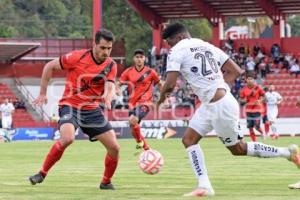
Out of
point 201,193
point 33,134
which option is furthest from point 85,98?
point 33,134

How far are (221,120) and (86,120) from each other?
226cm

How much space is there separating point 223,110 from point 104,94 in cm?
214

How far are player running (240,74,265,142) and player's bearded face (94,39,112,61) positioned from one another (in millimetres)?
14391

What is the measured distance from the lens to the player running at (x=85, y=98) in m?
12.2

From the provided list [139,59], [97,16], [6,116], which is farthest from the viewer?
[97,16]

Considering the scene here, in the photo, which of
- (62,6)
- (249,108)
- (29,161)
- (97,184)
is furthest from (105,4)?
(97,184)

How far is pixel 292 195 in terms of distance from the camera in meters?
10.9

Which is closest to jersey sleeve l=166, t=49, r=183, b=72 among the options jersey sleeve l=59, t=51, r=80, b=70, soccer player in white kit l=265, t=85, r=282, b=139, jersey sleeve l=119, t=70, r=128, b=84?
jersey sleeve l=59, t=51, r=80, b=70

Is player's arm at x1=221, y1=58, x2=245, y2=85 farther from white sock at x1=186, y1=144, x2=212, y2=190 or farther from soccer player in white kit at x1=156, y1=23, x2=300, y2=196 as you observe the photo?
white sock at x1=186, y1=144, x2=212, y2=190

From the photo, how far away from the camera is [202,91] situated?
36.8 feet

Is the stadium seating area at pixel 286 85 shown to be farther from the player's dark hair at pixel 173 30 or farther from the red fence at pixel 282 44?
the player's dark hair at pixel 173 30

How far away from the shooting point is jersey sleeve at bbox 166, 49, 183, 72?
433 inches

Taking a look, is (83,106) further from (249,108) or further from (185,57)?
(249,108)

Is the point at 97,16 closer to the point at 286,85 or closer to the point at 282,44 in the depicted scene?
the point at 286,85
